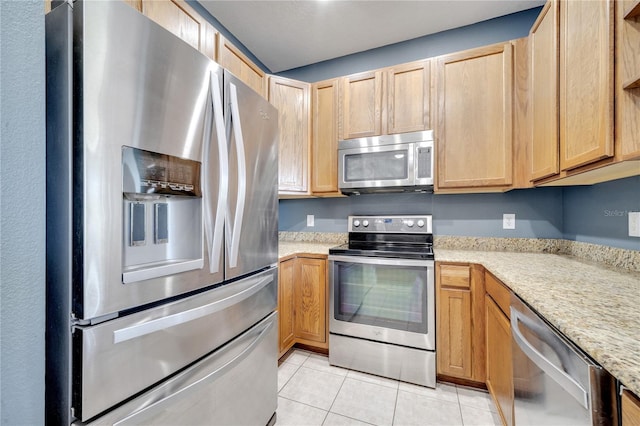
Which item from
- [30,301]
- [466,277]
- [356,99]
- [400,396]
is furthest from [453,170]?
[30,301]

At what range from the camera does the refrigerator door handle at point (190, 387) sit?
0.80 meters

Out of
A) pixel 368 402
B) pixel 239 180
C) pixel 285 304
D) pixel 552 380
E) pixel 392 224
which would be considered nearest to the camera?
pixel 552 380

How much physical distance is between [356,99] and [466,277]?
1693mm

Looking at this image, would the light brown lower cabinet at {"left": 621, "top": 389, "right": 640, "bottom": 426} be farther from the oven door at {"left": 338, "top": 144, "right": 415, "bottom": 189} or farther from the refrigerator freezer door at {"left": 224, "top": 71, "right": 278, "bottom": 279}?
the oven door at {"left": 338, "top": 144, "right": 415, "bottom": 189}

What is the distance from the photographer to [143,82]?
32.2 inches

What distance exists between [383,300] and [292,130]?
1.65 meters

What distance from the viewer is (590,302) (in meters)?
0.87

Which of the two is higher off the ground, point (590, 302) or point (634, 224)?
point (634, 224)

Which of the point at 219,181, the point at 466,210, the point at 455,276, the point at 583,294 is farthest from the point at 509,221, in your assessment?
the point at 219,181

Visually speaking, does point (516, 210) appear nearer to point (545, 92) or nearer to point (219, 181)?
point (545, 92)

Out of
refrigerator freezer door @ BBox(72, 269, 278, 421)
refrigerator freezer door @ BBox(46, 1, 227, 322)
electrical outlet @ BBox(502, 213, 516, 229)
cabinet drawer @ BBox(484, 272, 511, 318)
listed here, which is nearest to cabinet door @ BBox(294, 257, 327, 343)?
refrigerator freezer door @ BBox(72, 269, 278, 421)

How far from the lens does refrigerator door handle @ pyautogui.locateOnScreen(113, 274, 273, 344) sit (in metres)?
0.77

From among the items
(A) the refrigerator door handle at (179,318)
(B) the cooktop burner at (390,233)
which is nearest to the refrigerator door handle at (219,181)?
(A) the refrigerator door handle at (179,318)

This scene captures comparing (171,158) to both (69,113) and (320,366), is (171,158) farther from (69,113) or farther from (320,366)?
(320,366)
